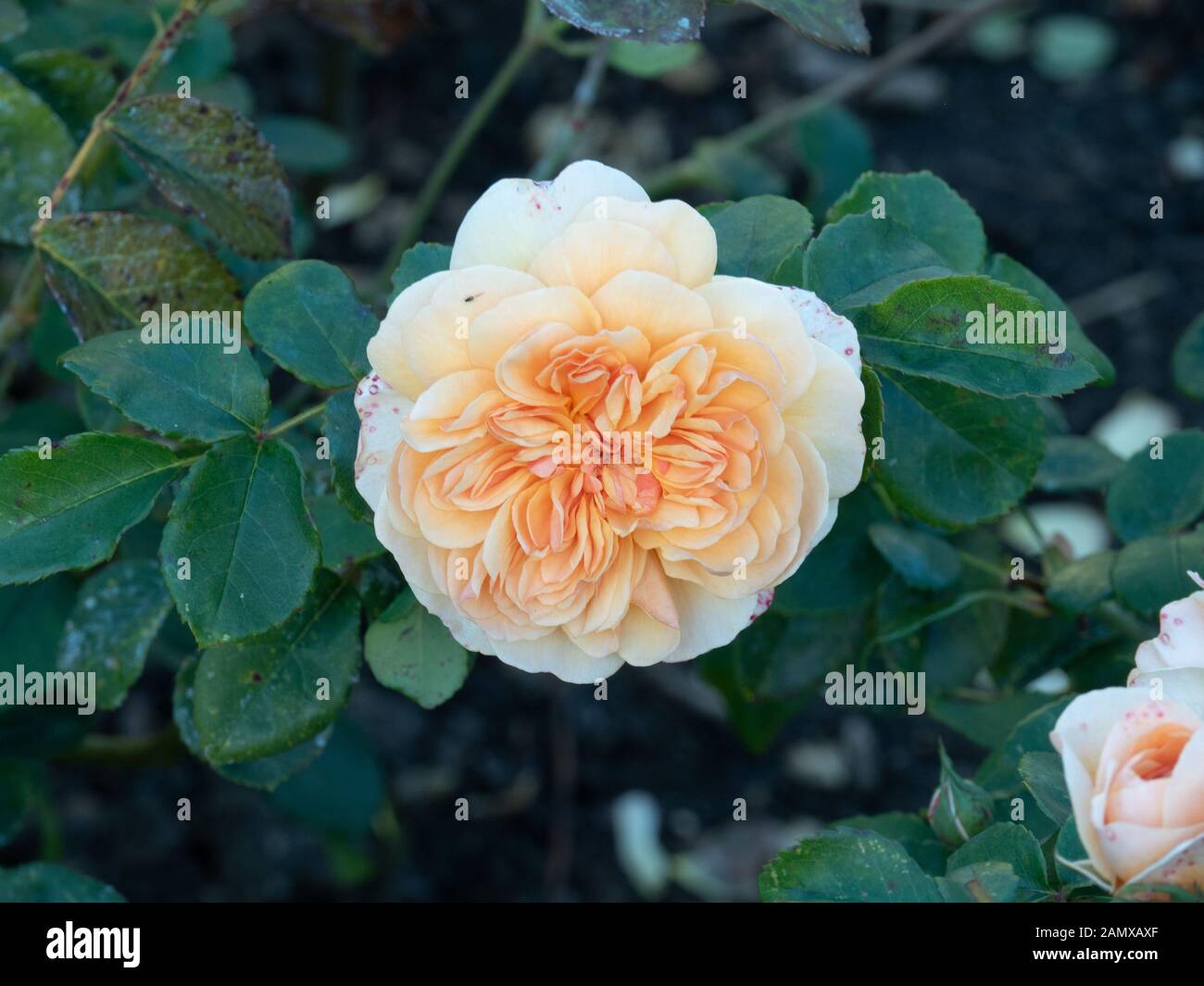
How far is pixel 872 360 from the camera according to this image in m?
0.92

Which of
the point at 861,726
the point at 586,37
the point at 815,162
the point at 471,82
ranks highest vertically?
the point at 471,82

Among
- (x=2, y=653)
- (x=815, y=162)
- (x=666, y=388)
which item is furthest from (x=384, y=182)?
(x=666, y=388)

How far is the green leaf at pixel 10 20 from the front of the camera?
4.00 ft

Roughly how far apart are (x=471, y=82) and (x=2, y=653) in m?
1.77

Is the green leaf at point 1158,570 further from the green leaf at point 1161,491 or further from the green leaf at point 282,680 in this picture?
the green leaf at point 282,680

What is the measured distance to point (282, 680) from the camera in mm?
1018

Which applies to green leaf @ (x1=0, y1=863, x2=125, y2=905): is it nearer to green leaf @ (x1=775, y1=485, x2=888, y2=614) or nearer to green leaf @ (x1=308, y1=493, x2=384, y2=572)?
green leaf @ (x1=308, y1=493, x2=384, y2=572)

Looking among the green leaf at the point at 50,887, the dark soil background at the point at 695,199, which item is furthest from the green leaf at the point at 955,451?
the dark soil background at the point at 695,199

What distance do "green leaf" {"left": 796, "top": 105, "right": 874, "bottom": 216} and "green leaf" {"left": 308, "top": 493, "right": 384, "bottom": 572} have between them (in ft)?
3.51

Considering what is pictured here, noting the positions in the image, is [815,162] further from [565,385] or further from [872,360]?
[565,385]

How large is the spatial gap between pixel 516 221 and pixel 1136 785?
494mm

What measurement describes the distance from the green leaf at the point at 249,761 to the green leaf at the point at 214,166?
0.37m

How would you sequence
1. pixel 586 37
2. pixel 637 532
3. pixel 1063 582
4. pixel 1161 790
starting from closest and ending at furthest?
1. pixel 1161 790
2. pixel 637 532
3. pixel 1063 582
4. pixel 586 37
